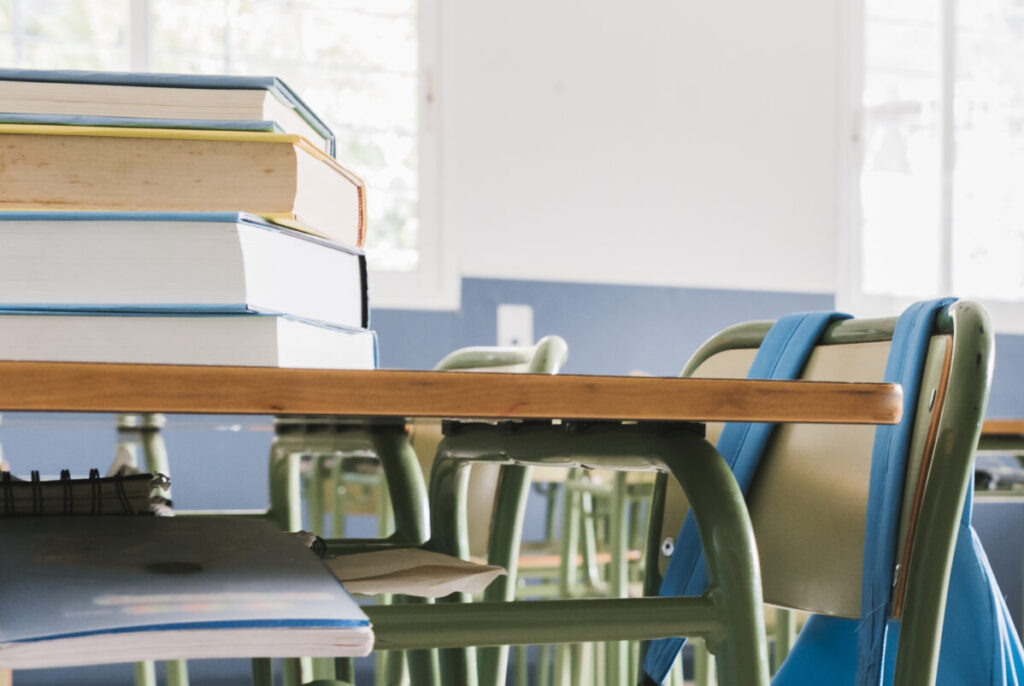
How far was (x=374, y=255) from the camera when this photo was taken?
11.9 feet

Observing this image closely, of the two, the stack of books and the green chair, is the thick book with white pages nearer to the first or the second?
the stack of books

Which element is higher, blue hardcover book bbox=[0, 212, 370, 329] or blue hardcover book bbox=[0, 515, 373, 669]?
blue hardcover book bbox=[0, 212, 370, 329]

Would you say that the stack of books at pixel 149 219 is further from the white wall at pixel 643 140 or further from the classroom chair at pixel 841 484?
the white wall at pixel 643 140

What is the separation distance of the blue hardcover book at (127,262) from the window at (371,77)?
3.03m

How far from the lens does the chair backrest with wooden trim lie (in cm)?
73

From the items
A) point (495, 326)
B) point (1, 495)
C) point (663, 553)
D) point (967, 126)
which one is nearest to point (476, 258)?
point (495, 326)

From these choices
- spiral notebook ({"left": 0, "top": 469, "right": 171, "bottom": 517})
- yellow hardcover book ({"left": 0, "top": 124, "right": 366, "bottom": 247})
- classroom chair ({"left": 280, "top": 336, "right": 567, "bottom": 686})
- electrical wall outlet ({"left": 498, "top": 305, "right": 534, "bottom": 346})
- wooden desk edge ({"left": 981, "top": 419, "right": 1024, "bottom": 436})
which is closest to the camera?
yellow hardcover book ({"left": 0, "top": 124, "right": 366, "bottom": 247})

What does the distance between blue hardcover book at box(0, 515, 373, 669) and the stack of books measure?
11 centimetres

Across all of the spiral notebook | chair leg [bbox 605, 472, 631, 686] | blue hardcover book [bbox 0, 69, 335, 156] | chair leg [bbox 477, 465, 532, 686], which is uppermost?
blue hardcover book [bbox 0, 69, 335, 156]

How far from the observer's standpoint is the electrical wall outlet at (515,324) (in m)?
3.67

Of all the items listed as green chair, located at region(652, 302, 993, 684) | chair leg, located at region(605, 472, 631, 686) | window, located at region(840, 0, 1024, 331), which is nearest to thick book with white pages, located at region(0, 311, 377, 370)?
green chair, located at region(652, 302, 993, 684)

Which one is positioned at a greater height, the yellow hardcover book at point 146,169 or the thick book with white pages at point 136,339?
the yellow hardcover book at point 146,169

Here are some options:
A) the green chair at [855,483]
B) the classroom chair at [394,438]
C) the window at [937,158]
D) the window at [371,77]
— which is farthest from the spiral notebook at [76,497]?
the window at [937,158]

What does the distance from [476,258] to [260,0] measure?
3.55 ft
